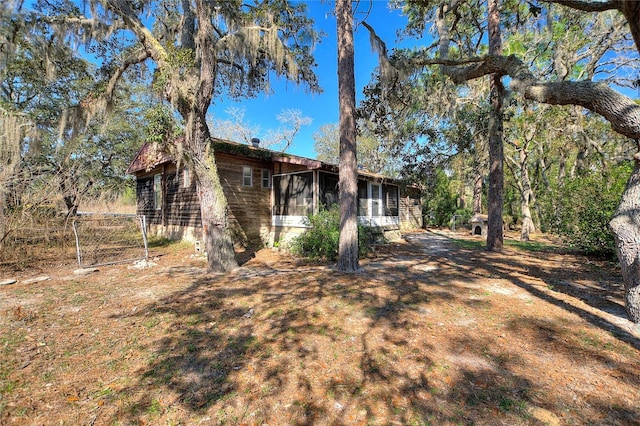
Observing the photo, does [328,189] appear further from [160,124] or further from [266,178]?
[160,124]

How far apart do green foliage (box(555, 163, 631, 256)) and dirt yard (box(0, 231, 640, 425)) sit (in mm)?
2152

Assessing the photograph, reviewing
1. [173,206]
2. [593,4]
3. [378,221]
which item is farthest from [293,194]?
[593,4]

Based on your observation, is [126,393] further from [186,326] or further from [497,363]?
[497,363]

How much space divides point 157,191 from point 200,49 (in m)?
9.31

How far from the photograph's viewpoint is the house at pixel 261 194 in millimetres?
10062

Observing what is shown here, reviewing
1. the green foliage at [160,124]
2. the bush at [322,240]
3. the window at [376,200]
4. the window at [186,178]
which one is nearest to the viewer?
the green foliage at [160,124]

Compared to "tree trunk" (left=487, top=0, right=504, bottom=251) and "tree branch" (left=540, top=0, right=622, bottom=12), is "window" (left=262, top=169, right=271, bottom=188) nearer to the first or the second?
"tree trunk" (left=487, top=0, right=504, bottom=251)

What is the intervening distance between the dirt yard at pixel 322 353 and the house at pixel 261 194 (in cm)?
495

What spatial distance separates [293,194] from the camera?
1068 cm

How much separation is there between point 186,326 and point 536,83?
6.21 m

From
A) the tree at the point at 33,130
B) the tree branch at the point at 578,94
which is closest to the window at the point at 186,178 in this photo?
the tree at the point at 33,130

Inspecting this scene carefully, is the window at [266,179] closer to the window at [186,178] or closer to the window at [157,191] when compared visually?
the window at [186,178]

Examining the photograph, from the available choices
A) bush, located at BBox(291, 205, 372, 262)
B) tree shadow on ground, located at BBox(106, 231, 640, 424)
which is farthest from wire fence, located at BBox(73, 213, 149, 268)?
bush, located at BBox(291, 205, 372, 262)

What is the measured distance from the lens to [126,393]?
7.61 feet
